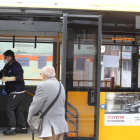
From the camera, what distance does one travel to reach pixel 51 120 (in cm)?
334

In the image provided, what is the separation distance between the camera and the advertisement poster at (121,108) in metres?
4.15

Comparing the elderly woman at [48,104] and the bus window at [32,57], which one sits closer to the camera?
the elderly woman at [48,104]

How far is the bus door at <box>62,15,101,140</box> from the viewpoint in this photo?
13.5 feet

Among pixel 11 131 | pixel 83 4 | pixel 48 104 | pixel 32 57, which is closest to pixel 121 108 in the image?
pixel 48 104

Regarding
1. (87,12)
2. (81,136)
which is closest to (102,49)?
(87,12)

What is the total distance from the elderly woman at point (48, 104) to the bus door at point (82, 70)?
72 centimetres

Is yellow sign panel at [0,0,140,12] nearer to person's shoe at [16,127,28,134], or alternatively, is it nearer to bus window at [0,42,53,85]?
bus window at [0,42,53,85]

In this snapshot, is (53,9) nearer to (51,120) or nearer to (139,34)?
(139,34)

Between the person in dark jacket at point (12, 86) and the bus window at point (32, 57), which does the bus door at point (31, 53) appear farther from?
the person in dark jacket at point (12, 86)

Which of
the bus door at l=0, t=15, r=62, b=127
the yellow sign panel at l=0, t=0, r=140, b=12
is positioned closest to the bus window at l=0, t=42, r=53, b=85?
the bus door at l=0, t=15, r=62, b=127

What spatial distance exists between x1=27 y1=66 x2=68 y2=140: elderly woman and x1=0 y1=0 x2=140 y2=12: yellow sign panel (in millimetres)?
1223

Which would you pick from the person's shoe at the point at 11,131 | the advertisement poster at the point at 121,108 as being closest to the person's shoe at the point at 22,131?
the person's shoe at the point at 11,131

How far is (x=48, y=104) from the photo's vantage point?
130 inches

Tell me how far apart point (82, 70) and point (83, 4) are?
3.43ft
